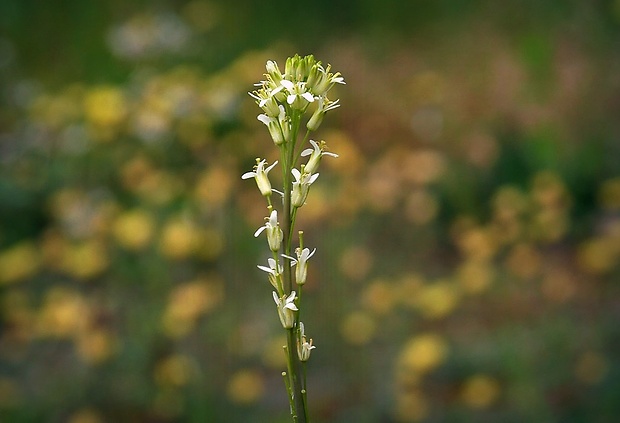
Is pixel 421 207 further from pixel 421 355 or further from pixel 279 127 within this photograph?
pixel 279 127

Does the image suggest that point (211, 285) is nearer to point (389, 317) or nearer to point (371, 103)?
point (389, 317)

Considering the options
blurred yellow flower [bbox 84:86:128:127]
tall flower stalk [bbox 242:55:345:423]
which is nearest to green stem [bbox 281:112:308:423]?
tall flower stalk [bbox 242:55:345:423]

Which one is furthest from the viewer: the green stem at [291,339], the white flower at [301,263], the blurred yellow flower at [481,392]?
the blurred yellow flower at [481,392]

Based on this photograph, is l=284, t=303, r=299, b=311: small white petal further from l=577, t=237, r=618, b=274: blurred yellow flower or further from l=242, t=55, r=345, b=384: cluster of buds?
l=577, t=237, r=618, b=274: blurred yellow flower

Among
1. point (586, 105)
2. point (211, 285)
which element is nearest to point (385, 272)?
point (211, 285)

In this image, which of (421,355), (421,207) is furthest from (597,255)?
(421,355)

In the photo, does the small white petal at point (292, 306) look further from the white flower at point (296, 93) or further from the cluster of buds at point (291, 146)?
the white flower at point (296, 93)

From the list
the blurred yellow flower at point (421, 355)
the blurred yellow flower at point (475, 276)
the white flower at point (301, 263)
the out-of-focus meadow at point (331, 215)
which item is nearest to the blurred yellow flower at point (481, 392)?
the out-of-focus meadow at point (331, 215)
